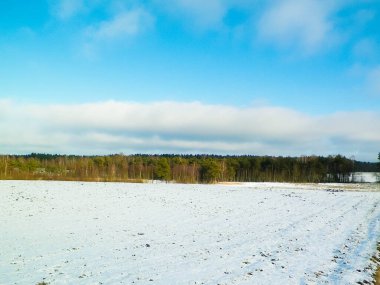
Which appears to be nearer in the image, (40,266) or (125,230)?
(40,266)

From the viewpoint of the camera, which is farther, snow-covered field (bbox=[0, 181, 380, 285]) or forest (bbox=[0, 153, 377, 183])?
forest (bbox=[0, 153, 377, 183])

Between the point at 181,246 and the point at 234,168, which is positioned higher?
the point at 234,168

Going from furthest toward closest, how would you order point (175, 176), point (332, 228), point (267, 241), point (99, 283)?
point (175, 176) < point (332, 228) < point (267, 241) < point (99, 283)

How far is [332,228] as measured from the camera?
1008 inches

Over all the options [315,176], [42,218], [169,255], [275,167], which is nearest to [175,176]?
[275,167]

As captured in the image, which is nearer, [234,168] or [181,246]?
[181,246]

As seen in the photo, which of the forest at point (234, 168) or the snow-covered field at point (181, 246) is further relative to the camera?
the forest at point (234, 168)

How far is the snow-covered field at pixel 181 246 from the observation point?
1359cm

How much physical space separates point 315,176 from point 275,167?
17.3 m

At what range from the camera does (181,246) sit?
19.2 m

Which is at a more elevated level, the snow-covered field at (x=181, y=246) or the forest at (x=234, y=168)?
the forest at (x=234, y=168)

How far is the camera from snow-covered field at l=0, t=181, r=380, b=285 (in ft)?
44.6

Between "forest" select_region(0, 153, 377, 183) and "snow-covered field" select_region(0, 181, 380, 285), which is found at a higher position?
"forest" select_region(0, 153, 377, 183)

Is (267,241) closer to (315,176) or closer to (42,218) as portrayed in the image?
(42,218)
